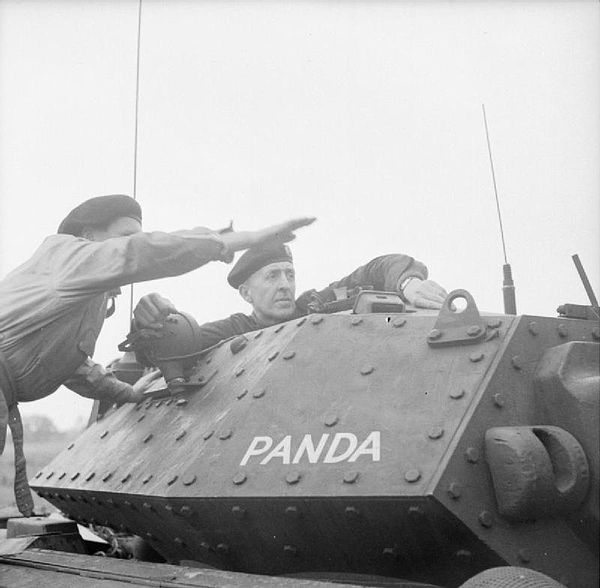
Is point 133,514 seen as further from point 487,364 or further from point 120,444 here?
point 487,364

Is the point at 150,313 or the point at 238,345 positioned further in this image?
the point at 150,313

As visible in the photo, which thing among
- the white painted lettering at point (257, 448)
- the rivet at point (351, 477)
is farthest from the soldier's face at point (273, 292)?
the rivet at point (351, 477)

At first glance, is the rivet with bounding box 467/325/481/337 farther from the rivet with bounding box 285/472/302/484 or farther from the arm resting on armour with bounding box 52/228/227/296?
the arm resting on armour with bounding box 52/228/227/296

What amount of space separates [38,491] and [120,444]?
3.35 ft

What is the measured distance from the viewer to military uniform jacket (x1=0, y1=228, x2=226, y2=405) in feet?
13.5

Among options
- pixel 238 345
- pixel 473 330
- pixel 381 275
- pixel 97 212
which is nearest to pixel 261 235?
pixel 238 345

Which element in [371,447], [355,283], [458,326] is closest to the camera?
[371,447]

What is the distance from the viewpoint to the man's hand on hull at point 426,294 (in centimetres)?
425

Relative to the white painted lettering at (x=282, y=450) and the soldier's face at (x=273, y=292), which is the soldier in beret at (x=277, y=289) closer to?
the soldier's face at (x=273, y=292)

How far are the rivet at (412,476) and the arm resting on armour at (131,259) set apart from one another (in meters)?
1.83

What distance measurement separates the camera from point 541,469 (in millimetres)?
2701

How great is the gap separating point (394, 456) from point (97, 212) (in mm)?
2530

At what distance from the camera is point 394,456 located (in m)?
2.85

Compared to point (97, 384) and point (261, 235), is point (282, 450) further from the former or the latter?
point (97, 384)
